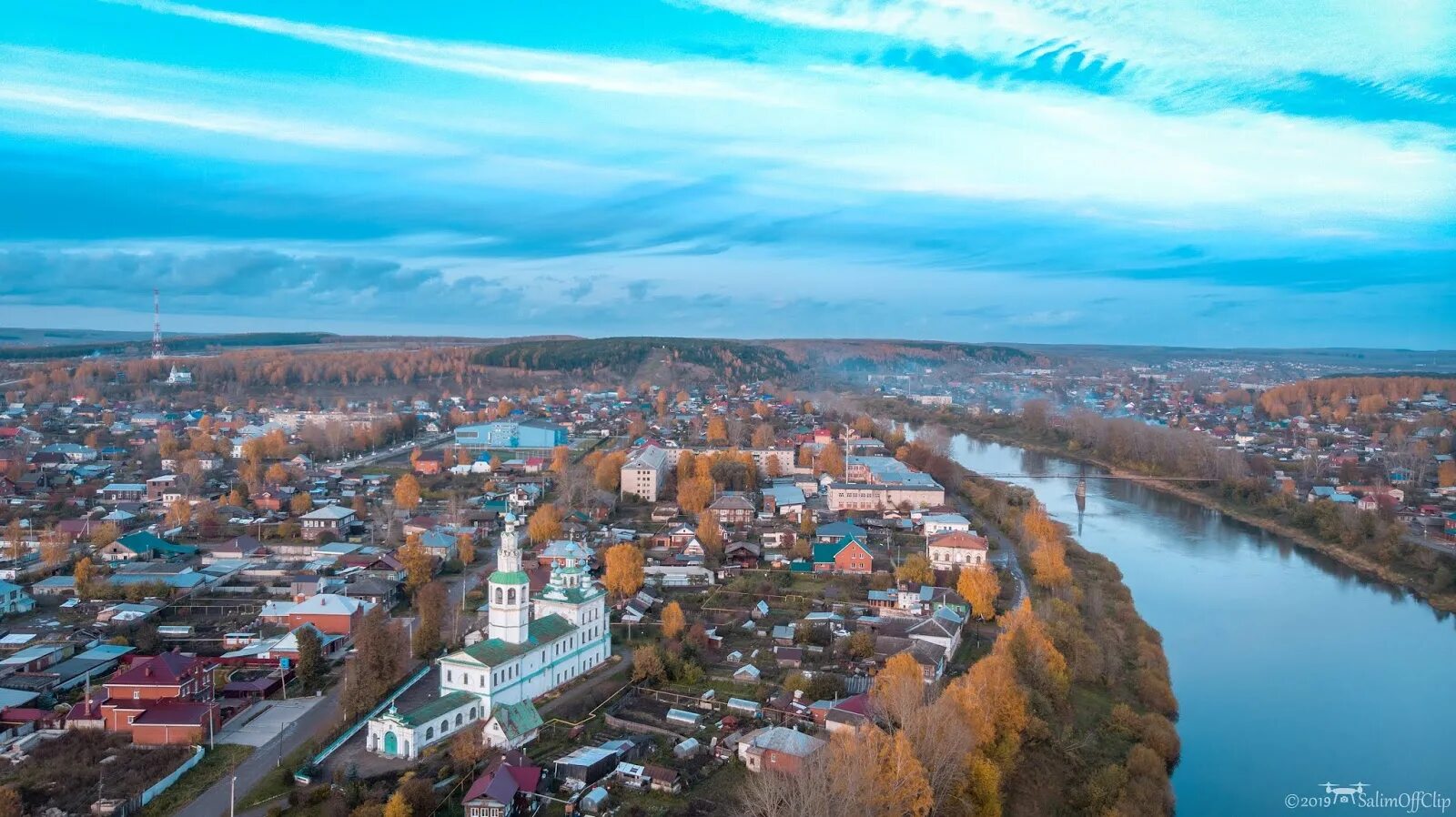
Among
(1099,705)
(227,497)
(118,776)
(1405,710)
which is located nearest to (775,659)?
(1099,705)

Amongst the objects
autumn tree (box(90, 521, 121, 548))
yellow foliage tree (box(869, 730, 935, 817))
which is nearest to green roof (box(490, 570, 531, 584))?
yellow foliage tree (box(869, 730, 935, 817))

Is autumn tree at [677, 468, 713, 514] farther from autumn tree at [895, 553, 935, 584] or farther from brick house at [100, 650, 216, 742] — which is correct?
brick house at [100, 650, 216, 742]

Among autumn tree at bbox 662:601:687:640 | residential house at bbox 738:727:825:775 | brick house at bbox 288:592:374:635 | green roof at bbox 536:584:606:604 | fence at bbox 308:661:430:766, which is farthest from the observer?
brick house at bbox 288:592:374:635

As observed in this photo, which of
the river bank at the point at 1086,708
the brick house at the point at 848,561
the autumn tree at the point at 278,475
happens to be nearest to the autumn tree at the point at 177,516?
the autumn tree at the point at 278,475

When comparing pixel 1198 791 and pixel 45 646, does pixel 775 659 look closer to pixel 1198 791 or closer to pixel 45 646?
pixel 1198 791

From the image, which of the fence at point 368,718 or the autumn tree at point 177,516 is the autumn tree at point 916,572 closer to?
the fence at point 368,718

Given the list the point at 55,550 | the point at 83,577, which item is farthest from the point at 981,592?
the point at 55,550

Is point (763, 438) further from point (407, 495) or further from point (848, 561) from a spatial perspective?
point (848, 561)
